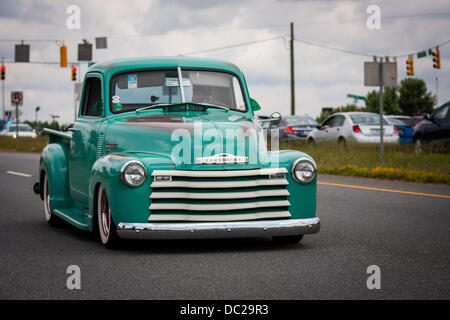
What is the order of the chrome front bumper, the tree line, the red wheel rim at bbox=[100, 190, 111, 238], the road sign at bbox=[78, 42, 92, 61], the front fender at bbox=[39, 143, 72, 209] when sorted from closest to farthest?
the chrome front bumper → the red wheel rim at bbox=[100, 190, 111, 238] → the front fender at bbox=[39, 143, 72, 209] → the road sign at bbox=[78, 42, 92, 61] → the tree line

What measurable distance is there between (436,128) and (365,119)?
10.6 ft

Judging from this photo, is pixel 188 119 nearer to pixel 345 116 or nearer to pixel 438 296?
pixel 438 296

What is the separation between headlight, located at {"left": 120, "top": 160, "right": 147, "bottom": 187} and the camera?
705cm

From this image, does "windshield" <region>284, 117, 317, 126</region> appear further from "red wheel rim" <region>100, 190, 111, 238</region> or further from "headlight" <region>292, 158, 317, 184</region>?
"red wheel rim" <region>100, 190, 111, 238</region>

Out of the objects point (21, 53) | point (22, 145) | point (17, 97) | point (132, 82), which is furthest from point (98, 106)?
point (17, 97)

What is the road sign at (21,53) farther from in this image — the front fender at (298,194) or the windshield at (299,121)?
the front fender at (298,194)

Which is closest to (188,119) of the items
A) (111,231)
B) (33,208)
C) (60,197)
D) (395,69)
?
(111,231)

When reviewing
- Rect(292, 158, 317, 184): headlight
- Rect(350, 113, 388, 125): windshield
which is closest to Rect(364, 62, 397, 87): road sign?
Rect(350, 113, 388, 125): windshield

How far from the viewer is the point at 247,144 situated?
24.4 feet

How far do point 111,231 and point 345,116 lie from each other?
61.9ft

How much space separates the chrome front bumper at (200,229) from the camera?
6941mm

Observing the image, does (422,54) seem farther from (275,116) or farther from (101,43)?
(275,116)

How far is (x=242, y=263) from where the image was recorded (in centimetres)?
673

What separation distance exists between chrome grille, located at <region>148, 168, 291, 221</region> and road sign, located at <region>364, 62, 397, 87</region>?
12388mm
